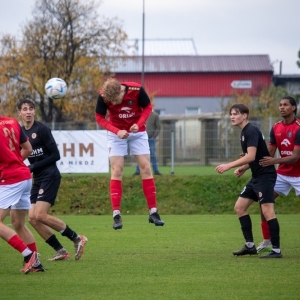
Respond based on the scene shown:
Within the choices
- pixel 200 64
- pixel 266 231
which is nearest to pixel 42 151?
pixel 266 231

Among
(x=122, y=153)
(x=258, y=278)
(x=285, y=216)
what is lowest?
(x=285, y=216)

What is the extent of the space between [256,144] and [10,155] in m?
3.36

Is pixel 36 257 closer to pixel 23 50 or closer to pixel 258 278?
pixel 258 278

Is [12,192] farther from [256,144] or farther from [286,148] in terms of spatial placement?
[286,148]

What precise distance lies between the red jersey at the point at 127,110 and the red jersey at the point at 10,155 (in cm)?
226

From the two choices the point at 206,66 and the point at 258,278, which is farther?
the point at 206,66

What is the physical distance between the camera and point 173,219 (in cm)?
1861

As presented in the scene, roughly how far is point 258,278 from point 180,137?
73.7 feet

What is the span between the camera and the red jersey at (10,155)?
9.14 meters

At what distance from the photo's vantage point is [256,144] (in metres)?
10.4

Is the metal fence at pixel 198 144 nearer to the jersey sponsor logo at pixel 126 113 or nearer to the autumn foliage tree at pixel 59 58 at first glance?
the autumn foliage tree at pixel 59 58

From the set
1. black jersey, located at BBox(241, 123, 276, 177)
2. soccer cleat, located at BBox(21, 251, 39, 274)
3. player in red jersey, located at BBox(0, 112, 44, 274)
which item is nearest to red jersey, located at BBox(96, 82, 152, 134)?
black jersey, located at BBox(241, 123, 276, 177)

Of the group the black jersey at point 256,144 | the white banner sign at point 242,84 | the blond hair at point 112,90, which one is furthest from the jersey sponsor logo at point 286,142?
the white banner sign at point 242,84

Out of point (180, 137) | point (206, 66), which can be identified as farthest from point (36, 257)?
point (206, 66)
